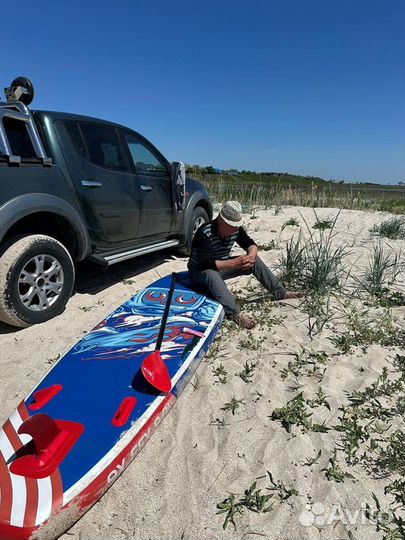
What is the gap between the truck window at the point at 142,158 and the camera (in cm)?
537

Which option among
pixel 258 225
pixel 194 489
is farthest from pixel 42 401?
pixel 258 225

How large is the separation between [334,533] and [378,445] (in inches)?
27.0

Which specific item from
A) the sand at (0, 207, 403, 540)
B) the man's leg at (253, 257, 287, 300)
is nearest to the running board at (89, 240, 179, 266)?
the sand at (0, 207, 403, 540)

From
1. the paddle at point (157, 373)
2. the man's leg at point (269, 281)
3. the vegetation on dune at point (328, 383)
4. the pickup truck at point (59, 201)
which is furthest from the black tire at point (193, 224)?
the paddle at point (157, 373)

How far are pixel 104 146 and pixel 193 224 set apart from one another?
220cm

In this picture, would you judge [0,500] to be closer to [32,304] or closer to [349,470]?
[349,470]

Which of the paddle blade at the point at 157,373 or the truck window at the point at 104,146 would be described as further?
the truck window at the point at 104,146

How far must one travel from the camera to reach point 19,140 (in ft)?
13.6

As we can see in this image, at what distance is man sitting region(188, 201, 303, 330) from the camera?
13.7 feet

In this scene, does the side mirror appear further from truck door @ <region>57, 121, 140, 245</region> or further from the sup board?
the sup board

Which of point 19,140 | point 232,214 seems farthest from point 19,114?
point 232,214

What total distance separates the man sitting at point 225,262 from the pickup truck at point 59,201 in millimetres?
1114

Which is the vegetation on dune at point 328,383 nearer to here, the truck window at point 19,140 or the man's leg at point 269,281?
the man's leg at point 269,281

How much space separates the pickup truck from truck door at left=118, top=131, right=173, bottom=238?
18 millimetres
